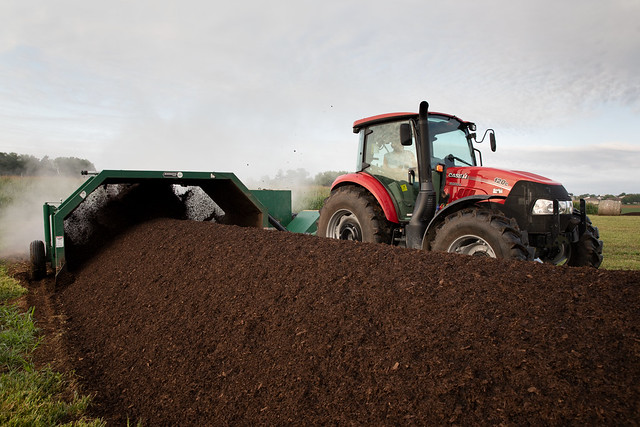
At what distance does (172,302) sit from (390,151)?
3.13m

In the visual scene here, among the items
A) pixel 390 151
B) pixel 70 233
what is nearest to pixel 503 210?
pixel 390 151

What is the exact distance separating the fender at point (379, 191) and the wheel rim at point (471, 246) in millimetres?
1121

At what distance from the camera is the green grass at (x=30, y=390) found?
8.57 feet

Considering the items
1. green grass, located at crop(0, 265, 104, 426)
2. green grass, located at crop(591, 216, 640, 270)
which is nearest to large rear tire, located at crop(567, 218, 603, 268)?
green grass, located at crop(591, 216, 640, 270)

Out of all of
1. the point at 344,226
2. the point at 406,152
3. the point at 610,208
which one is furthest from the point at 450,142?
the point at 610,208

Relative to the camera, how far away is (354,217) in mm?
5668

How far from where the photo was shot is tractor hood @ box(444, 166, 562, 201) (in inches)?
175

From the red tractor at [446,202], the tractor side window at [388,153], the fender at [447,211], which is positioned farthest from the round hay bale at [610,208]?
the fender at [447,211]

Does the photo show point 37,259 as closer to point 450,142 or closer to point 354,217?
point 354,217

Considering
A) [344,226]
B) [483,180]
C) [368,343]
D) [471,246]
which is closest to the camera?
[368,343]

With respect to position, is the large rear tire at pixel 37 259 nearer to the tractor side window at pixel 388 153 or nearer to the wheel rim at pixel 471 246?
the tractor side window at pixel 388 153

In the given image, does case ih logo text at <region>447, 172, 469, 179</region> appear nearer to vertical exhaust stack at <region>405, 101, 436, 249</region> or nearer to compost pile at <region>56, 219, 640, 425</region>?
vertical exhaust stack at <region>405, 101, 436, 249</region>

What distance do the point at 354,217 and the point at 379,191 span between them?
532 mm

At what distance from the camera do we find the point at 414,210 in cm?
485
